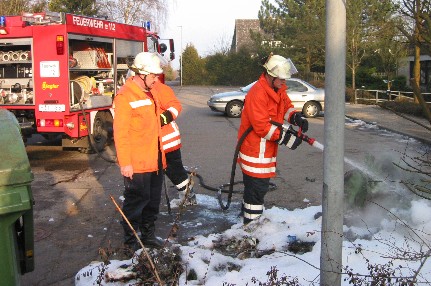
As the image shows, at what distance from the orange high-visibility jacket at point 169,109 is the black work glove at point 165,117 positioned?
6 cm

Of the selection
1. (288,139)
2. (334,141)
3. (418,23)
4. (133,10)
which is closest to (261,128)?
→ (288,139)

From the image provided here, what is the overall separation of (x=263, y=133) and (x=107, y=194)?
130 inches

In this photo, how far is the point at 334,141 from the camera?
297cm

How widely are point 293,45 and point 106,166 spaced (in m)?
28.8

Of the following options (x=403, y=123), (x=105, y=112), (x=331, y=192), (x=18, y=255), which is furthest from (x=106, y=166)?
(x=403, y=123)

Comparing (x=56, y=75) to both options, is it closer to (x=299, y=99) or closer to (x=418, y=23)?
(x=418, y=23)

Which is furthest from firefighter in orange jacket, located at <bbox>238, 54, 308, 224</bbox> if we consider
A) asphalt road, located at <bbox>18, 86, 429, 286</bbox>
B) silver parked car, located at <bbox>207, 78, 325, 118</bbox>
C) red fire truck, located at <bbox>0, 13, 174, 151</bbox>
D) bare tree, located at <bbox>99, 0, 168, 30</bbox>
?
bare tree, located at <bbox>99, 0, 168, 30</bbox>

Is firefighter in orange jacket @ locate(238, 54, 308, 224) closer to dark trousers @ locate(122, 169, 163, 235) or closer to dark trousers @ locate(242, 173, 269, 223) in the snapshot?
dark trousers @ locate(242, 173, 269, 223)

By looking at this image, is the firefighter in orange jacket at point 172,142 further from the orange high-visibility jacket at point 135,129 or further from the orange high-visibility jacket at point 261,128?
the orange high-visibility jacket at point 261,128

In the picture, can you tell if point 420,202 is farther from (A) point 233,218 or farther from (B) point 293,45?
(B) point 293,45

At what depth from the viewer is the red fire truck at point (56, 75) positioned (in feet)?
32.0

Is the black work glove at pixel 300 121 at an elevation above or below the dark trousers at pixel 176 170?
above

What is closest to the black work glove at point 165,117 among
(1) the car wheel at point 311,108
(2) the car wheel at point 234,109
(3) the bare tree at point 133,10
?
(2) the car wheel at point 234,109

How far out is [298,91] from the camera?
740 inches
